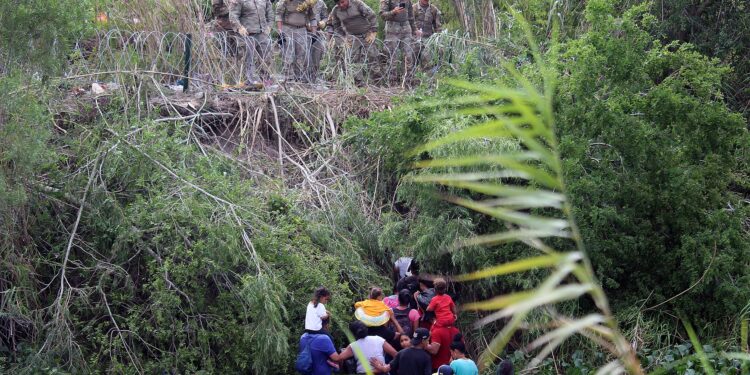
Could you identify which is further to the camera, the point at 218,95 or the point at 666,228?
the point at 218,95

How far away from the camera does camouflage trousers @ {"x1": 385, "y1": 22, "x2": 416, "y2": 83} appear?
46.2 feet

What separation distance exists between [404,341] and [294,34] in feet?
20.2

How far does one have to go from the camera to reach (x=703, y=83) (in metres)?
10.2

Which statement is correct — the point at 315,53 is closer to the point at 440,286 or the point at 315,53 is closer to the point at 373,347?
the point at 440,286

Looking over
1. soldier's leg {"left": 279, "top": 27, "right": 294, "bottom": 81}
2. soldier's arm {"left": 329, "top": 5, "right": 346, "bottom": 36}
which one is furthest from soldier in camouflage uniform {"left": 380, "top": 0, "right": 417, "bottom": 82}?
soldier's leg {"left": 279, "top": 27, "right": 294, "bottom": 81}

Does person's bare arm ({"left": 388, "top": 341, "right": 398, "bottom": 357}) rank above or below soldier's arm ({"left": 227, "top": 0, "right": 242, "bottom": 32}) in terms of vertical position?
below

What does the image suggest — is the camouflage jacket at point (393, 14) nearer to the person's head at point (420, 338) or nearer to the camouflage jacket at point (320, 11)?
the camouflage jacket at point (320, 11)

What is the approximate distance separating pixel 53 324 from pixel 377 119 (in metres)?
4.32

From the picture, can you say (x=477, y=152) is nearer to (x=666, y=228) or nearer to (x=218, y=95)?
(x=666, y=228)

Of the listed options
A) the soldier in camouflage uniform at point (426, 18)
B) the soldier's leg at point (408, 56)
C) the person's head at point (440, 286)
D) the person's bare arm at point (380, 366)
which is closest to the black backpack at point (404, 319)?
the person's head at point (440, 286)

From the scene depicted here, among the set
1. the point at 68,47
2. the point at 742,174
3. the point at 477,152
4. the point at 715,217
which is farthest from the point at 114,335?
the point at 742,174

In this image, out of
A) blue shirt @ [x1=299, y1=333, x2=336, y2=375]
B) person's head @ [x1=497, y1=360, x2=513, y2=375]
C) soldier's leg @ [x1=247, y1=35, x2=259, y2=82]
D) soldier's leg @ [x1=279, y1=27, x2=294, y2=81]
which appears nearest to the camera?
person's head @ [x1=497, y1=360, x2=513, y2=375]

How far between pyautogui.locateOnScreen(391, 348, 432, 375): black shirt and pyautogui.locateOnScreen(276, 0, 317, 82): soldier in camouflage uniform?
619 cm

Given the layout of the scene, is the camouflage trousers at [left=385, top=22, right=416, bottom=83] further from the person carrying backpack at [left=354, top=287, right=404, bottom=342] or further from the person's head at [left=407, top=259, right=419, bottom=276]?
the person carrying backpack at [left=354, top=287, right=404, bottom=342]
